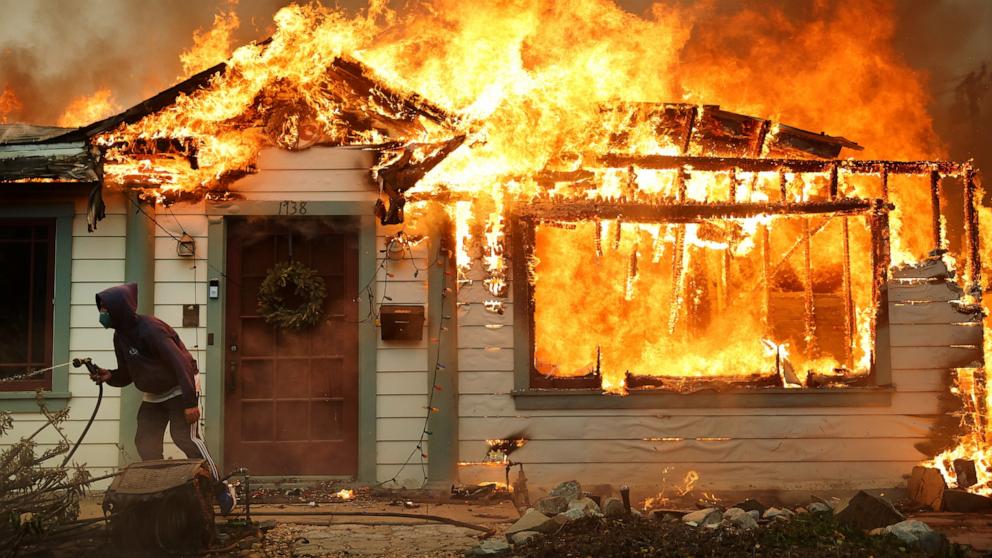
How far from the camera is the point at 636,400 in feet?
27.4

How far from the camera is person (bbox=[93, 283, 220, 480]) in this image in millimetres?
6477

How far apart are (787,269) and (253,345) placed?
5.88 m

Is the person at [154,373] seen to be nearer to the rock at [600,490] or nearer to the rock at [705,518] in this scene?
the rock at [600,490]

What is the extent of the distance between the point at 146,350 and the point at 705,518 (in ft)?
14.8

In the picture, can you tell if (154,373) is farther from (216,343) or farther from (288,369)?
(288,369)

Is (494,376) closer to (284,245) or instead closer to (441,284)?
(441,284)

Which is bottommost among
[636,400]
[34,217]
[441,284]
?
[636,400]

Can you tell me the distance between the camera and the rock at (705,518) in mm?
6371

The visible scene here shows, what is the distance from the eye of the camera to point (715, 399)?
8.35m

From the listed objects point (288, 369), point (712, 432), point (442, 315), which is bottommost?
point (712, 432)

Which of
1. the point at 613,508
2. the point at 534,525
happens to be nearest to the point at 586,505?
the point at 613,508

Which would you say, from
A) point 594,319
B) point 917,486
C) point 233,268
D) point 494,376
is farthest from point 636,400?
point 233,268

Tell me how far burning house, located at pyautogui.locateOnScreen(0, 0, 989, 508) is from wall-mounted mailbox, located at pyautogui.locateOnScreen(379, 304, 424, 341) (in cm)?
2

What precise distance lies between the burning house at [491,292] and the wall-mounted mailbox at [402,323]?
2cm
